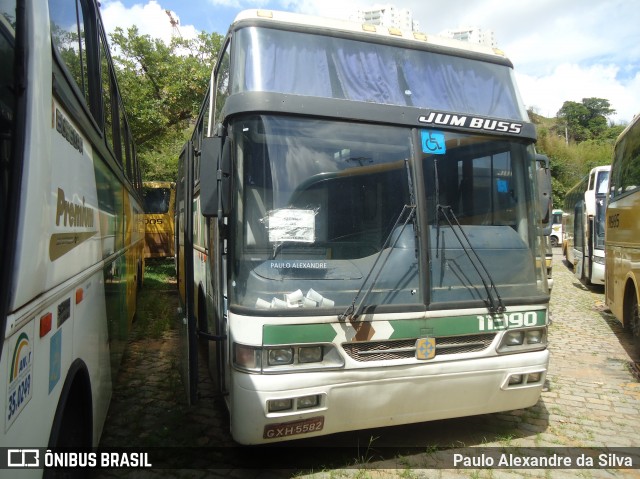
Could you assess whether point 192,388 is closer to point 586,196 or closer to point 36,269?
point 36,269

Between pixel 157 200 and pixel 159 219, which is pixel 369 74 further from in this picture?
pixel 157 200

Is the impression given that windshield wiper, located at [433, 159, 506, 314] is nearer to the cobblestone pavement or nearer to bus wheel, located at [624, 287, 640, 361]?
the cobblestone pavement

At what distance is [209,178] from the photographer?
10.4 feet

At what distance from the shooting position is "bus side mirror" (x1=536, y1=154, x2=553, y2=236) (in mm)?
3957

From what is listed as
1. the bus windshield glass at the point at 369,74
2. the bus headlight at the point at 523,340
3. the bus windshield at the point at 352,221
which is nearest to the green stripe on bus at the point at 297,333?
the bus windshield at the point at 352,221

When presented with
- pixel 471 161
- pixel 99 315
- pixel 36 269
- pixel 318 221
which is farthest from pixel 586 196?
pixel 36 269

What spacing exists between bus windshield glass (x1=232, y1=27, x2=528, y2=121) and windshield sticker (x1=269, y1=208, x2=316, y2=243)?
0.88 metres

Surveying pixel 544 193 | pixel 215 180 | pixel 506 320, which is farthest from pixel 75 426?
pixel 544 193

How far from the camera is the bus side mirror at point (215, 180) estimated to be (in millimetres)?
3180

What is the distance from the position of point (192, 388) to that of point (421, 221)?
6.98 feet

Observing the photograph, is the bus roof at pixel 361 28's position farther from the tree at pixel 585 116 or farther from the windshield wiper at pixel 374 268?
the tree at pixel 585 116

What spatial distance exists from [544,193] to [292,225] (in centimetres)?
220

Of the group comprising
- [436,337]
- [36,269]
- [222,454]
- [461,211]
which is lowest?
[222,454]

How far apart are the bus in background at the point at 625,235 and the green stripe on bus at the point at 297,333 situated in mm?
4848
